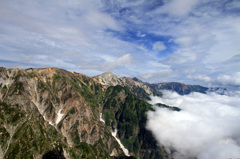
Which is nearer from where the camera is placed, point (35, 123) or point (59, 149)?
point (59, 149)

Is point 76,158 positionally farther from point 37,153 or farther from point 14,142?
point 14,142

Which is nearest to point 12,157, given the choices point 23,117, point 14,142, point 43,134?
point 14,142

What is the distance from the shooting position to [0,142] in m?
152

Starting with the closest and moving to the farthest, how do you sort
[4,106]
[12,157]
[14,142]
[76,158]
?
[12,157], [14,142], [76,158], [4,106]

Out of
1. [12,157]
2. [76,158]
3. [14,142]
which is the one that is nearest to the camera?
[12,157]

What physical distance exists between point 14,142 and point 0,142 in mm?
13357

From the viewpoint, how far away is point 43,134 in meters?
175

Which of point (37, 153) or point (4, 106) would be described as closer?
point (37, 153)

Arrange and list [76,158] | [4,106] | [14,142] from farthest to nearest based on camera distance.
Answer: [4,106] < [76,158] < [14,142]

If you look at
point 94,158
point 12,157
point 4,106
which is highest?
point 4,106

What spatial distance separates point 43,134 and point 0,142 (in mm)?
43200

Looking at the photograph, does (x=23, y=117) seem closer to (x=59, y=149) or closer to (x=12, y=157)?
(x=12, y=157)

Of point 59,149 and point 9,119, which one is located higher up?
point 9,119

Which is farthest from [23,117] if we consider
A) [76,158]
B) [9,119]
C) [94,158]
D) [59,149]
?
[94,158]
